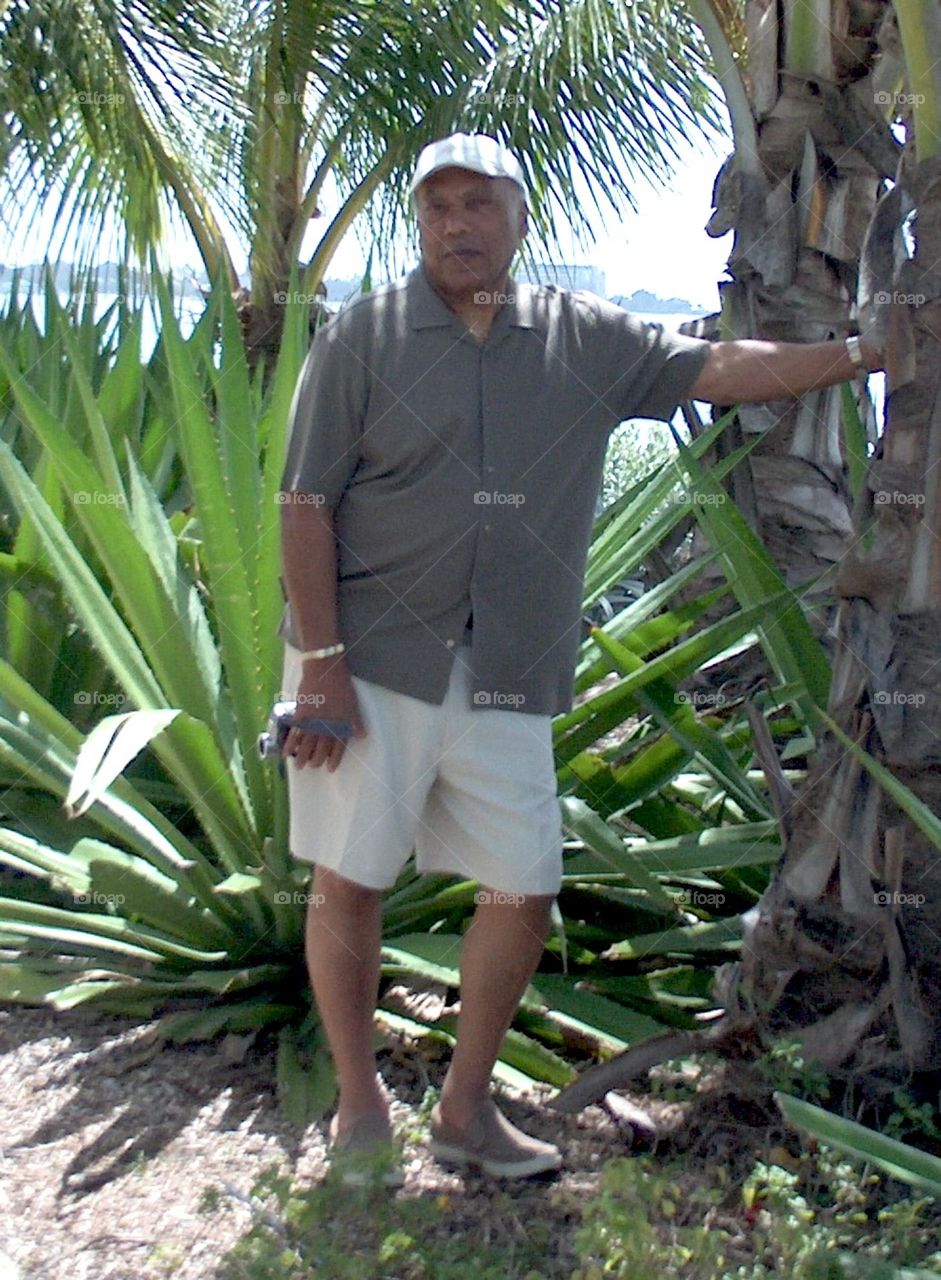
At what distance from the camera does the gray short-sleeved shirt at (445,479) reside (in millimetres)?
2217

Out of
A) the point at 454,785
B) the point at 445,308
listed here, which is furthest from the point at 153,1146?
the point at 445,308

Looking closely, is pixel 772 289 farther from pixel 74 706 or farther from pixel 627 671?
pixel 74 706

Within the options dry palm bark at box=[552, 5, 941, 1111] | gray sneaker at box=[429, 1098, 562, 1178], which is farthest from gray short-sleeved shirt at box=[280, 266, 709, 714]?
gray sneaker at box=[429, 1098, 562, 1178]

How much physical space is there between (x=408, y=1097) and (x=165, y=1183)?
446mm

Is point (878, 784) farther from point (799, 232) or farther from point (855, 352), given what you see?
point (799, 232)

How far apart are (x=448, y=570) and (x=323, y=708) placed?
0.26 meters

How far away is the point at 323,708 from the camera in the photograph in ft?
7.27

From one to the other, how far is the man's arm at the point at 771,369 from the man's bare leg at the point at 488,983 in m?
0.81

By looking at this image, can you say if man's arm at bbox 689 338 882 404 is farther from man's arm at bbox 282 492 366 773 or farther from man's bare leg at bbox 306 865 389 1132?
man's bare leg at bbox 306 865 389 1132

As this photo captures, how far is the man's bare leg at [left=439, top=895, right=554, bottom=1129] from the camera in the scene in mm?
2277

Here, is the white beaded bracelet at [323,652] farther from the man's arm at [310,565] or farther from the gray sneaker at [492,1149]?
the gray sneaker at [492,1149]

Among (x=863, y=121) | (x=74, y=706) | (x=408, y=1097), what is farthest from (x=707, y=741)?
(x=863, y=121)

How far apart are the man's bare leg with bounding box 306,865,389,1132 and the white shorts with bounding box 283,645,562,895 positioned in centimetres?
6

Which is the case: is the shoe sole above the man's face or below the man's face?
below
